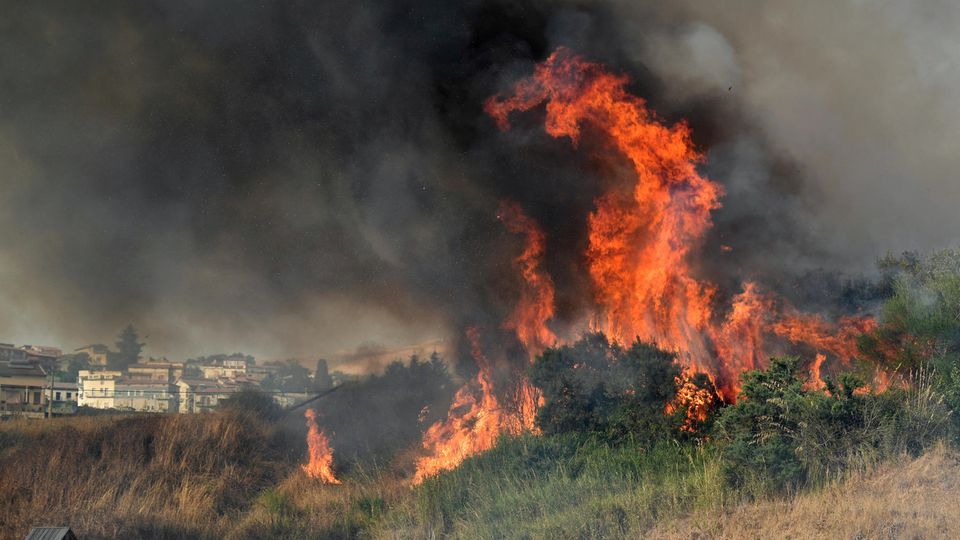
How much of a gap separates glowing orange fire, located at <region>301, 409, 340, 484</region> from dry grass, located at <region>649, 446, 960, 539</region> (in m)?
10.2

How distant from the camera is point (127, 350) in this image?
29.5 m

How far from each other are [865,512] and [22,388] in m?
25.8

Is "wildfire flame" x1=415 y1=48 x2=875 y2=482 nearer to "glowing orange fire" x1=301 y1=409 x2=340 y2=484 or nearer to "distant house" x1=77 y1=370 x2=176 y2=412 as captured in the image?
"glowing orange fire" x1=301 y1=409 x2=340 y2=484

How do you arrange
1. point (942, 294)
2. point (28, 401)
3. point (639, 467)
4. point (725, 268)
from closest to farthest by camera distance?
point (639, 467) → point (942, 294) → point (725, 268) → point (28, 401)

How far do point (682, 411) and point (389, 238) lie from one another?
39.9 feet

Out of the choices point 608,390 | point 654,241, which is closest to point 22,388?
point 608,390

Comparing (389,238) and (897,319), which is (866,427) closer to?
(897,319)

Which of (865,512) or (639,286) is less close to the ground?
(639,286)

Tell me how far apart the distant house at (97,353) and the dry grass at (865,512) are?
26.1 meters

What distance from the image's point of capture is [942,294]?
42.5 ft

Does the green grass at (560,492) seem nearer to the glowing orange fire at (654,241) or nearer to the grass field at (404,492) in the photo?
the grass field at (404,492)

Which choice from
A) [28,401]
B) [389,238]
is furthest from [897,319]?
[28,401]

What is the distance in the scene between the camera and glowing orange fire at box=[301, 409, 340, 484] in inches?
694

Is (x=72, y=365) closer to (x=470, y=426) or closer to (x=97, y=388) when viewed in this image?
(x=97, y=388)
